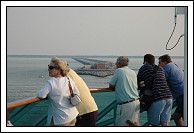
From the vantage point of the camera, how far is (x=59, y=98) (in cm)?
356

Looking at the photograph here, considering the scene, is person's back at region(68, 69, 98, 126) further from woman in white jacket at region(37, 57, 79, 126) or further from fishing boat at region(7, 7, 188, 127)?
fishing boat at region(7, 7, 188, 127)

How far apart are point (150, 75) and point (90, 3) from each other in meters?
1.33

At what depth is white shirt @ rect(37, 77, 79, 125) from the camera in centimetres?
353

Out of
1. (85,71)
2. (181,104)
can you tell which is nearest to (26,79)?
(85,71)

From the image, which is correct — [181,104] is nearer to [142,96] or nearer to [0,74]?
[142,96]

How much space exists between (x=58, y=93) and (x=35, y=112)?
0.87 m

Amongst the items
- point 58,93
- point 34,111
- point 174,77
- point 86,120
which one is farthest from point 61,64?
point 174,77

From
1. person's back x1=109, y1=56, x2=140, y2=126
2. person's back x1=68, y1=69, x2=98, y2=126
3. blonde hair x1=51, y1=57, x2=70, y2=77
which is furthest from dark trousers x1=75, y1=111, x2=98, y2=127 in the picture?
blonde hair x1=51, y1=57, x2=70, y2=77

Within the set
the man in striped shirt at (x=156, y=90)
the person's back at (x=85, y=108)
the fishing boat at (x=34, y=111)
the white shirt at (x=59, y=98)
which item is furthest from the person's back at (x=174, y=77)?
the white shirt at (x=59, y=98)

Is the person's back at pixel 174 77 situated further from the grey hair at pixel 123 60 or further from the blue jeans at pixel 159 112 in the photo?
the grey hair at pixel 123 60

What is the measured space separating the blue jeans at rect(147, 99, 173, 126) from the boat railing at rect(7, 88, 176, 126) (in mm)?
231

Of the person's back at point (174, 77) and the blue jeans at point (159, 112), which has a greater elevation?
the person's back at point (174, 77)

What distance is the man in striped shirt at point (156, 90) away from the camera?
4340 millimetres

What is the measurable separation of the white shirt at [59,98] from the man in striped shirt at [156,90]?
1031 millimetres
